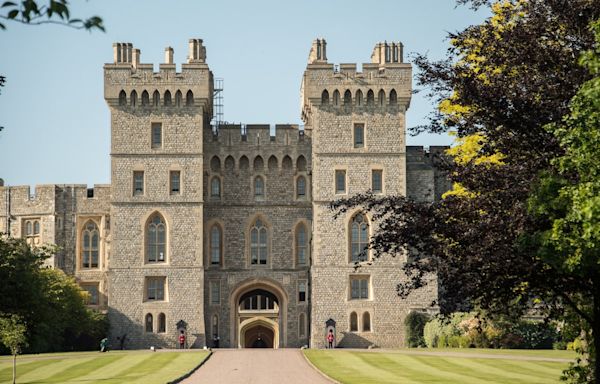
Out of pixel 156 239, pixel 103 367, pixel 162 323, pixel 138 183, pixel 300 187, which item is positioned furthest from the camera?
pixel 300 187

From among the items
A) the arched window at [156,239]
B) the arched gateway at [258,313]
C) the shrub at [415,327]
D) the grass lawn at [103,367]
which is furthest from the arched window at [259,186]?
the grass lawn at [103,367]

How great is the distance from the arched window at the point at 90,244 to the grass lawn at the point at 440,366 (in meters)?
17.6

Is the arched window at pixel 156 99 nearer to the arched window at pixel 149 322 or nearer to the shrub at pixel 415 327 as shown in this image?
the arched window at pixel 149 322

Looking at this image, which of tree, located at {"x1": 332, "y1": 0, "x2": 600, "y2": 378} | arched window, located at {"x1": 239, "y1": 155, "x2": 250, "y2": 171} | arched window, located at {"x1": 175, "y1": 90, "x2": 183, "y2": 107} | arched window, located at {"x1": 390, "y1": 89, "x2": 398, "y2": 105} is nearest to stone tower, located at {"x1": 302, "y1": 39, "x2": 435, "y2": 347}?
arched window, located at {"x1": 390, "y1": 89, "x2": 398, "y2": 105}

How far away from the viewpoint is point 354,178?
56625 millimetres

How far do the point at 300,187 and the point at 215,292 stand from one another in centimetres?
717

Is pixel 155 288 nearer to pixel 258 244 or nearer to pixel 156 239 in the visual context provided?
pixel 156 239

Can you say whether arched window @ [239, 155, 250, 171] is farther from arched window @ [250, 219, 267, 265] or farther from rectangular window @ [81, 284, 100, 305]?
rectangular window @ [81, 284, 100, 305]

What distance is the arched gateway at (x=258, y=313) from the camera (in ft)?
191

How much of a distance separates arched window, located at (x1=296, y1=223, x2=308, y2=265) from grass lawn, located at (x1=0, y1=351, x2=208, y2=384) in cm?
1145

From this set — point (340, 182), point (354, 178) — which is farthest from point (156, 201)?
point (354, 178)

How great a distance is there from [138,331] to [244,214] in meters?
8.29

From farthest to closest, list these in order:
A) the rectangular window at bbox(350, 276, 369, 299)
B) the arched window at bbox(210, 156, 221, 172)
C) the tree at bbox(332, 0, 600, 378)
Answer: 1. the arched window at bbox(210, 156, 221, 172)
2. the rectangular window at bbox(350, 276, 369, 299)
3. the tree at bbox(332, 0, 600, 378)

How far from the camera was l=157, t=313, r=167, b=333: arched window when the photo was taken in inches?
2206
